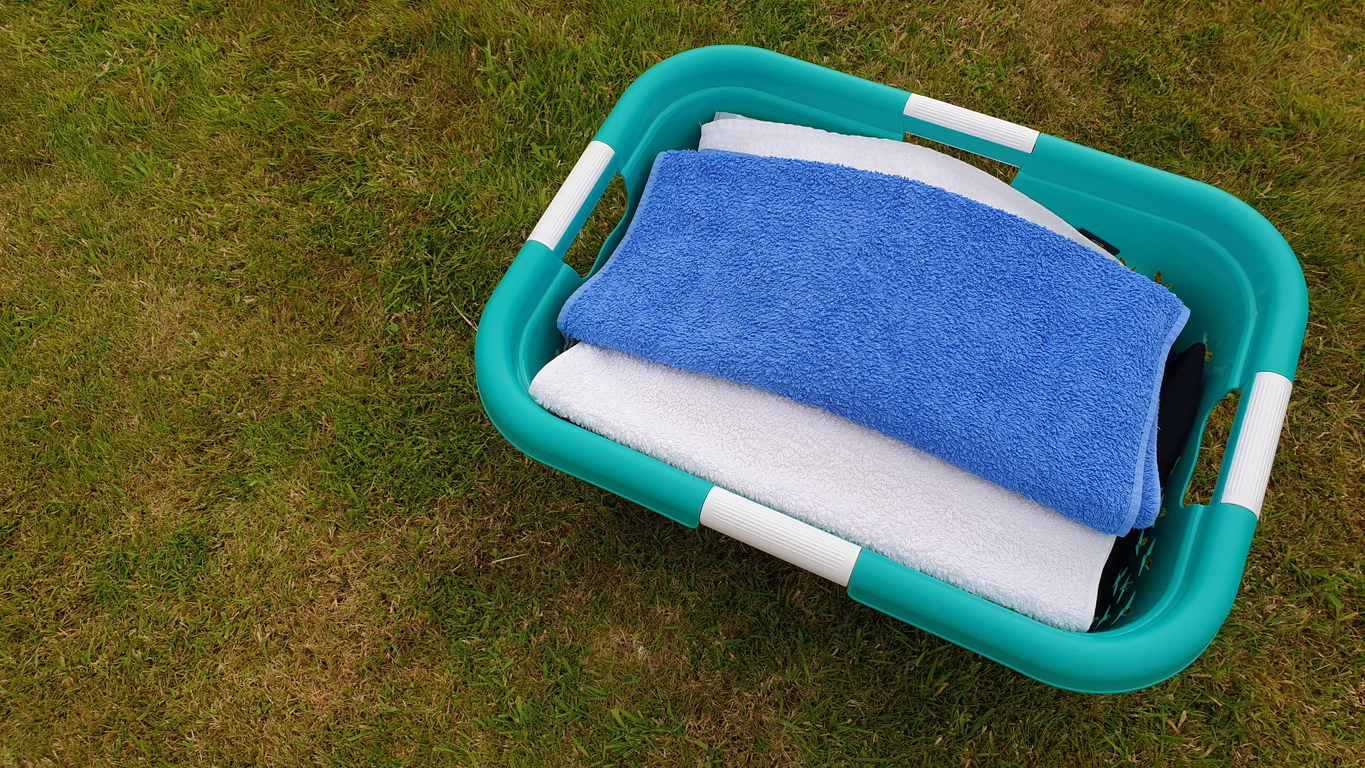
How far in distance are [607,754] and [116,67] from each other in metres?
1.69

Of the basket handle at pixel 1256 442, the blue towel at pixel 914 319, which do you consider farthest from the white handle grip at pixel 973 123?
the basket handle at pixel 1256 442

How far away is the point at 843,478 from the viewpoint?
91cm

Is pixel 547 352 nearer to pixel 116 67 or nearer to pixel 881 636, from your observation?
pixel 881 636

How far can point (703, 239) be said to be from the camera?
1045 mm

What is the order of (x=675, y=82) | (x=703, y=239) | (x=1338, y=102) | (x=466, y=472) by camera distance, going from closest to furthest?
(x=703, y=239) < (x=675, y=82) < (x=466, y=472) < (x=1338, y=102)

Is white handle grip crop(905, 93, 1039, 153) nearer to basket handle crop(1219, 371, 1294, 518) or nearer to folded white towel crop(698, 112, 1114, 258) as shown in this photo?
folded white towel crop(698, 112, 1114, 258)

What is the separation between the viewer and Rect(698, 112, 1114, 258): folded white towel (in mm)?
1079

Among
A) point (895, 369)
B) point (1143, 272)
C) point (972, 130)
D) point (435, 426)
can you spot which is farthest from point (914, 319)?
point (435, 426)

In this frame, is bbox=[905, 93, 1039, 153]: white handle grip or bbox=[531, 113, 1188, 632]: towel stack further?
bbox=[905, 93, 1039, 153]: white handle grip

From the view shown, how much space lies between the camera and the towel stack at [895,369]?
87 cm

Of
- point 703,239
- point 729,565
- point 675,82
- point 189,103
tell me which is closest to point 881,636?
point 729,565

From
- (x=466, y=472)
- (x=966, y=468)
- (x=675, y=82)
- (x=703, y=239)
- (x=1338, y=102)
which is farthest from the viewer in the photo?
(x=1338, y=102)

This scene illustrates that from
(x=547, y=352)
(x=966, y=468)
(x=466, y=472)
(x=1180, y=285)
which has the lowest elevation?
(x=466, y=472)

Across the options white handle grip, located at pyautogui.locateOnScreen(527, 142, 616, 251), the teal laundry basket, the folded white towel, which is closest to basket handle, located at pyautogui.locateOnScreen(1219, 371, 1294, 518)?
the teal laundry basket
